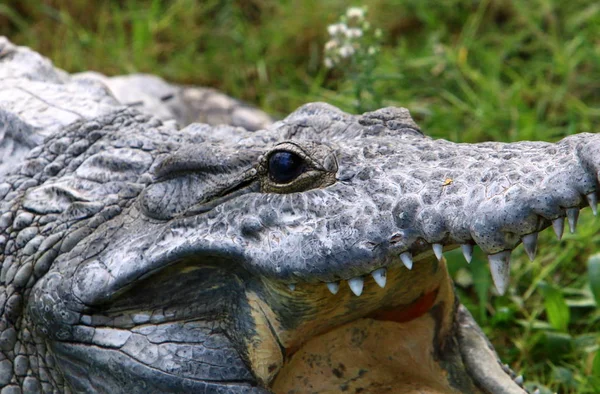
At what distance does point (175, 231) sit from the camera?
8.62 ft

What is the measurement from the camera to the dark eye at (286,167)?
2.51m

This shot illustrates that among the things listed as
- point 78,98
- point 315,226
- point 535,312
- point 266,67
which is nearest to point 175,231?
point 315,226

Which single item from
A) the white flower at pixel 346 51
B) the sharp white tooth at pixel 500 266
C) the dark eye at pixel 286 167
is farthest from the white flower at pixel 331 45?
the sharp white tooth at pixel 500 266

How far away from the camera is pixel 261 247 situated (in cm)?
242

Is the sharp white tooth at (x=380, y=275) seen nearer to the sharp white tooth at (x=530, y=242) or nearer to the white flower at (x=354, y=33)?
the sharp white tooth at (x=530, y=242)

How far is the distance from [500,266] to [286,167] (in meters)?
0.69

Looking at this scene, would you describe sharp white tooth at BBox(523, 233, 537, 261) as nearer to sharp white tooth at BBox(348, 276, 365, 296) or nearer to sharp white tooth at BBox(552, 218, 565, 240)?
sharp white tooth at BBox(552, 218, 565, 240)

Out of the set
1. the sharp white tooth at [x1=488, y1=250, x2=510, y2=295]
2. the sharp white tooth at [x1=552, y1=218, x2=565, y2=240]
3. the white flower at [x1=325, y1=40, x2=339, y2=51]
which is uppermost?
the white flower at [x1=325, y1=40, x2=339, y2=51]

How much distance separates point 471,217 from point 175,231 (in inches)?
37.0

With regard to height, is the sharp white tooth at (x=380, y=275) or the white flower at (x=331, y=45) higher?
the white flower at (x=331, y=45)

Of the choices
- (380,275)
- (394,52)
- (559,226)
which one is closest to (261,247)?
(380,275)

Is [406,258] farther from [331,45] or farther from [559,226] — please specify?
[331,45]

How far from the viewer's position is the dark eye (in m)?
2.51

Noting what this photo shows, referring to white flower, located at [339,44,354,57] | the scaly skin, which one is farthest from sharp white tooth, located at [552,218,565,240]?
white flower, located at [339,44,354,57]
